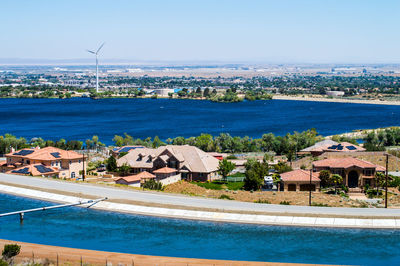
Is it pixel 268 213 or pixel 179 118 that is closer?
pixel 268 213

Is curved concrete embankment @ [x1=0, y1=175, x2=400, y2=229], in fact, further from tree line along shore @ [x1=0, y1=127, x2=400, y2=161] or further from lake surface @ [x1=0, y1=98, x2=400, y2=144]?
lake surface @ [x1=0, y1=98, x2=400, y2=144]

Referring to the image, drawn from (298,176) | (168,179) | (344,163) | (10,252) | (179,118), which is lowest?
(179,118)

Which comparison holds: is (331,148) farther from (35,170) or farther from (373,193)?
(35,170)

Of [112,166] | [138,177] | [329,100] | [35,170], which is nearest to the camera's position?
[138,177]

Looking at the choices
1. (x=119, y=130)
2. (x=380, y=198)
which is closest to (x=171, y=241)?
(x=380, y=198)

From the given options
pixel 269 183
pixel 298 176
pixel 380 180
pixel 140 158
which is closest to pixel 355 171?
pixel 380 180

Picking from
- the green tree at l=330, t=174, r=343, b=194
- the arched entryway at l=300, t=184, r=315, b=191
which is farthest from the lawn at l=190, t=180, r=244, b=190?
the green tree at l=330, t=174, r=343, b=194

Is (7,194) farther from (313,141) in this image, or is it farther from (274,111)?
(274,111)
